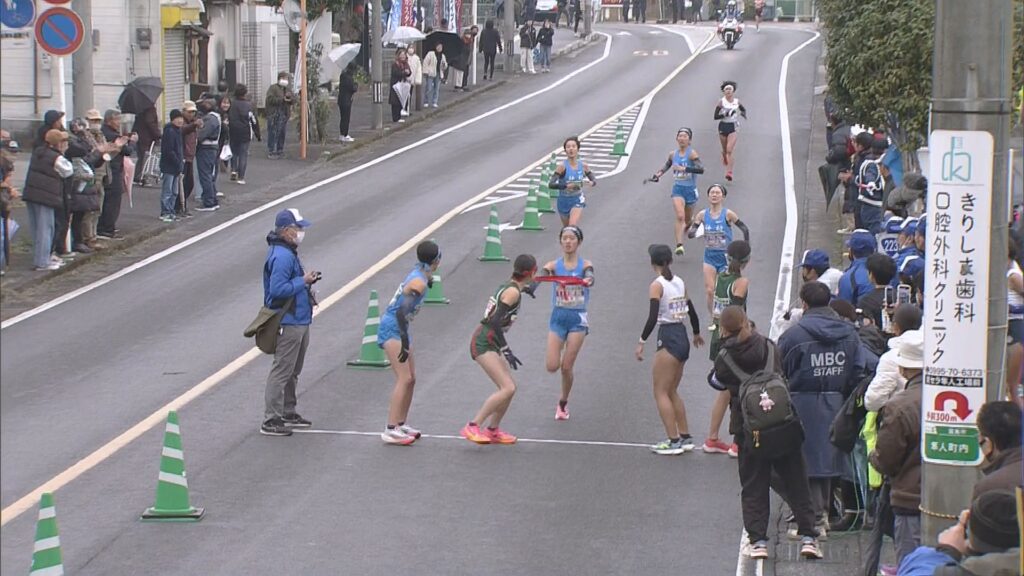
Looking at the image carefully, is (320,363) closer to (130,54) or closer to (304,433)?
(304,433)

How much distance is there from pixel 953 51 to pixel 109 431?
8.99 m

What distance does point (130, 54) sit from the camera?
33031mm

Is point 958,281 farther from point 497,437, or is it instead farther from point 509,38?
point 509,38

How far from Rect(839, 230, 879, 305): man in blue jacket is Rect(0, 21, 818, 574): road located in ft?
6.11

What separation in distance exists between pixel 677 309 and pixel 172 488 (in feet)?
15.6

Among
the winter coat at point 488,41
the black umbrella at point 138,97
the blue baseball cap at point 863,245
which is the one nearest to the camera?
the blue baseball cap at point 863,245

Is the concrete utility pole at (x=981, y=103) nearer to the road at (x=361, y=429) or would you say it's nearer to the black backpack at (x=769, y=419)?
the black backpack at (x=769, y=419)

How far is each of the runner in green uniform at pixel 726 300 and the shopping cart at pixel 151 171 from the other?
557 inches

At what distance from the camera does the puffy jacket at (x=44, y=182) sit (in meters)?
20.3

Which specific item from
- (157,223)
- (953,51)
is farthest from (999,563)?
(157,223)

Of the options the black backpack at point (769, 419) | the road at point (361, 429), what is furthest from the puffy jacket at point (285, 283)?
the black backpack at point (769, 419)

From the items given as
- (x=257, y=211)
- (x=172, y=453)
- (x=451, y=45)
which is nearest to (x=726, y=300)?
(x=172, y=453)

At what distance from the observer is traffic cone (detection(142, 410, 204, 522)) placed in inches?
463

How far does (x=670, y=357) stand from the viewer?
543 inches
